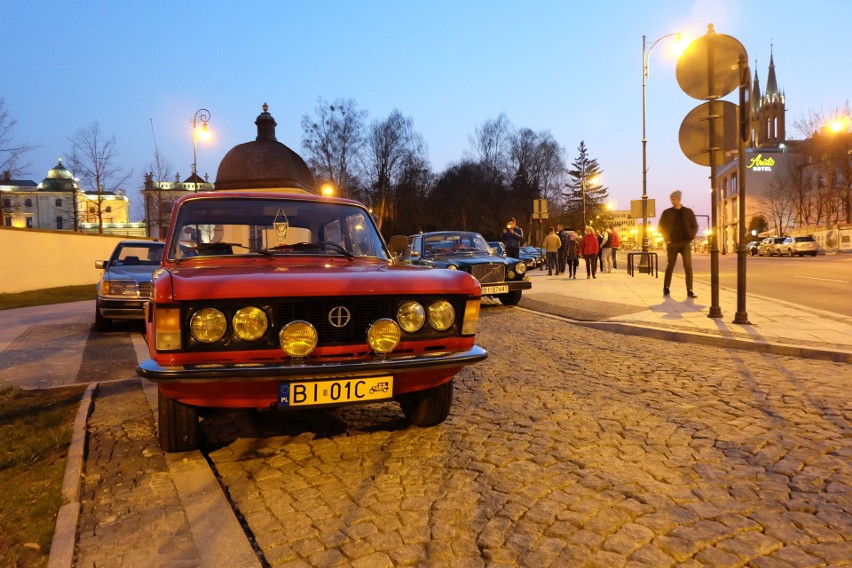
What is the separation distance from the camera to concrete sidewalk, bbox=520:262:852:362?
6883mm

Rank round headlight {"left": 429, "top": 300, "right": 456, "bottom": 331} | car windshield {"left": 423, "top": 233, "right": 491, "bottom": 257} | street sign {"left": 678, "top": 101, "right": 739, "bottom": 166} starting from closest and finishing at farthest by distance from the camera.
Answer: round headlight {"left": 429, "top": 300, "right": 456, "bottom": 331}
street sign {"left": 678, "top": 101, "right": 739, "bottom": 166}
car windshield {"left": 423, "top": 233, "right": 491, "bottom": 257}

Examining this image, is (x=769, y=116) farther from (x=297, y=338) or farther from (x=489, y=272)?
(x=297, y=338)

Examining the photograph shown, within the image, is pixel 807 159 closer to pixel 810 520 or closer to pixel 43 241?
pixel 43 241

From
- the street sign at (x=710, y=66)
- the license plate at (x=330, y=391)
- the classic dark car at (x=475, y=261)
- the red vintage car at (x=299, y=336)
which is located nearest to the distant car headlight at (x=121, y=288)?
the classic dark car at (x=475, y=261)

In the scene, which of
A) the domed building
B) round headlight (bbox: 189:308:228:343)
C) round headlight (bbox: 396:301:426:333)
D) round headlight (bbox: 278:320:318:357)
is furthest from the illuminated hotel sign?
round headlight (bbox: 189:308:228:343)

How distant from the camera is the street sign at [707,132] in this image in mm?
8211

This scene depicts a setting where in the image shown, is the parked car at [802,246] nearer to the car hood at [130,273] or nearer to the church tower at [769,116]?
the car hood at [130,273]

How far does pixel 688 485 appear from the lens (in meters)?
3.08

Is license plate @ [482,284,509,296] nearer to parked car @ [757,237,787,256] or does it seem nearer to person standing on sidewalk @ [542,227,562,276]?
person standing on sidewalk @ [542,227,562,276]

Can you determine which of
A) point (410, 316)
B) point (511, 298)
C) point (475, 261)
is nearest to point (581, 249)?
point (511, 298)

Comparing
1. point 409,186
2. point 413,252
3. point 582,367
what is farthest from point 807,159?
point 582,367

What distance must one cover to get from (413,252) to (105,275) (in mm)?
5955

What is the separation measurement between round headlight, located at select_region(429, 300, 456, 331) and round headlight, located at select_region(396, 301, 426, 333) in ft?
0.36

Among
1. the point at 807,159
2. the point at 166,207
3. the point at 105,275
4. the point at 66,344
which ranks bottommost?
the point at 66,344
